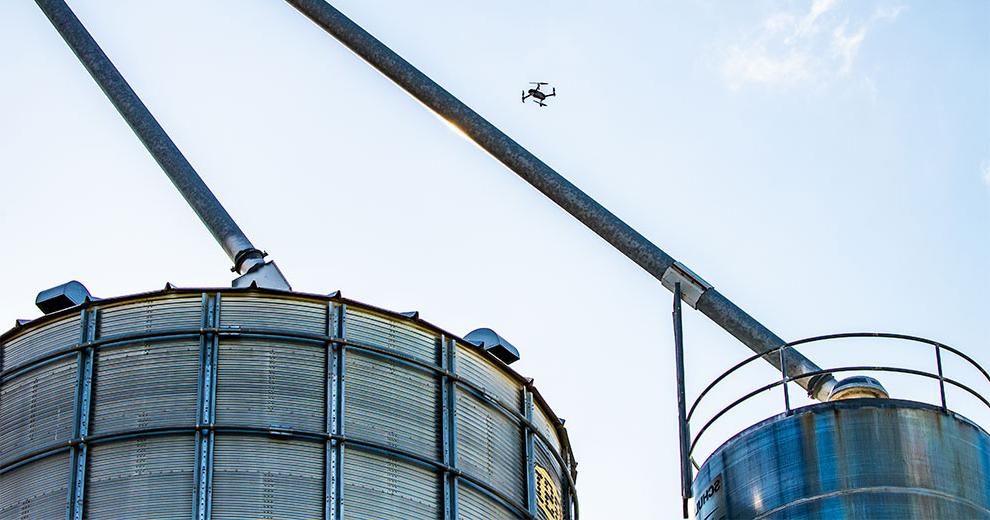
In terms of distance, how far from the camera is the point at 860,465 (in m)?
22.1

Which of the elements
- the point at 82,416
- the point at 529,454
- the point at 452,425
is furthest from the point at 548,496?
the point at 82,416

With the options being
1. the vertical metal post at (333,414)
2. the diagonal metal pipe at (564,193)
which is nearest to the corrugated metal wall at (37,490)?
the vertical metal post at (333,414)

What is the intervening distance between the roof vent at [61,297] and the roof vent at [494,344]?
18.0 ft

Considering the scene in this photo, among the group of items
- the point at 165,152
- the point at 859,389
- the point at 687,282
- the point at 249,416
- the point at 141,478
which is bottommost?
the point at 141,478

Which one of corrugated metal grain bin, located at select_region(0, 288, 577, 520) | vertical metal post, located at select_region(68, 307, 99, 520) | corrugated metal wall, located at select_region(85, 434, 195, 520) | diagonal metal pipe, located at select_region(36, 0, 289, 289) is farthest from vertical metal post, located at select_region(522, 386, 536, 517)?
vertical metal post, located at select_region(68, 307, 99, 520)

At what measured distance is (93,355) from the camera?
23.0 metres

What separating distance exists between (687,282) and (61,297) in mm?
9495

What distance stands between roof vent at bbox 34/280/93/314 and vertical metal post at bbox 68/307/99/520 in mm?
459

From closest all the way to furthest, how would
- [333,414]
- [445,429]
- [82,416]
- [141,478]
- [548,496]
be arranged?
[141,478] → [82,416] → [333,414] → [445,429] → [548,496]

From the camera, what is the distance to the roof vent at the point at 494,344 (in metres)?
25.1

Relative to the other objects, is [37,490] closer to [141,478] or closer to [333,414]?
[141,478]

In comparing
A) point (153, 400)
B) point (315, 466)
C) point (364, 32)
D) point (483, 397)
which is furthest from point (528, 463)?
point (364, 32)

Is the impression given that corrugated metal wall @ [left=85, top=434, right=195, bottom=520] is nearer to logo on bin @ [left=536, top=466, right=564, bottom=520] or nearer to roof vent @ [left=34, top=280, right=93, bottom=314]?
roof vent @ [left=34, top=280, right=93, bottom=314]

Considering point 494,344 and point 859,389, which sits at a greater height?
point 494,344
